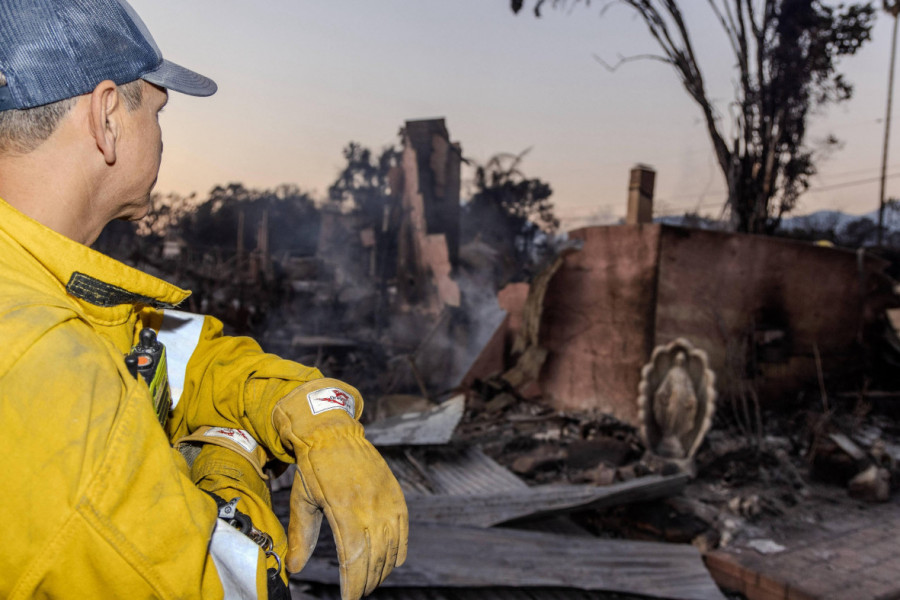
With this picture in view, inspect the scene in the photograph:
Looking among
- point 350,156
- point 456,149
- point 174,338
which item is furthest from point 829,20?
point 350,156

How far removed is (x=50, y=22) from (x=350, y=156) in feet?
96.3

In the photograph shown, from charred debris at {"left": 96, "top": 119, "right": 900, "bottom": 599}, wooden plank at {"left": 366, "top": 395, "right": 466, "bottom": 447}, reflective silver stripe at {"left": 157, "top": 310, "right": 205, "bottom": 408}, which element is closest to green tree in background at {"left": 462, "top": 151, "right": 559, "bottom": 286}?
charred debris at {"left": 96, "top": 119, "right": 900, "bottom": 599}

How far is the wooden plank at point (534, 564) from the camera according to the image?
3156mm

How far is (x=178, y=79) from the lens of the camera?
128 cm

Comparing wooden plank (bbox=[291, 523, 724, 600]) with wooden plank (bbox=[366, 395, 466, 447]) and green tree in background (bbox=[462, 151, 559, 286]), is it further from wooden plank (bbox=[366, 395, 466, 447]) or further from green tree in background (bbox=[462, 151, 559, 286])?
green tree in background (bbox=[462, 151, 559, 286])

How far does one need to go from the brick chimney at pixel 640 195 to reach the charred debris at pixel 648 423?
0.02 metres

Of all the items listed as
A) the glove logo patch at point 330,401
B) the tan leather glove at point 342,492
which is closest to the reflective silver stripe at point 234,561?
the tan leather glove at point 342,492

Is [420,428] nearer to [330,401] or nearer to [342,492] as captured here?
[330,401]

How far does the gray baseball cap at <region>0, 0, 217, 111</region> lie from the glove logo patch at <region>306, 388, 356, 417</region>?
0.78 meters

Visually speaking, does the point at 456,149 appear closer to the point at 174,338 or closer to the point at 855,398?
the point at 855,398

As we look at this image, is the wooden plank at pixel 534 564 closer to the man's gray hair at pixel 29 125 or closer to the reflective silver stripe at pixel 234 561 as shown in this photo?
the reflective silver stripe at pixel 234 561

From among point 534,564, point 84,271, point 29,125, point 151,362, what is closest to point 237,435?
point 151,362

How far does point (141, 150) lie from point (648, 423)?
5987mm

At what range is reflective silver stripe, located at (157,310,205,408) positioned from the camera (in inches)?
62.4
